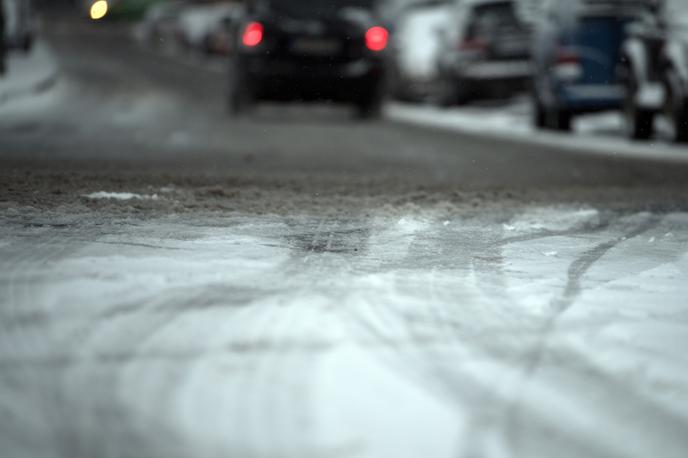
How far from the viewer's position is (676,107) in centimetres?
1256

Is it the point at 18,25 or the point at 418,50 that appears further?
the point at 18,25

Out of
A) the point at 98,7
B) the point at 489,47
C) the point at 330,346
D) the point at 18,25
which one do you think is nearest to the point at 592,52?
the point at 489,47

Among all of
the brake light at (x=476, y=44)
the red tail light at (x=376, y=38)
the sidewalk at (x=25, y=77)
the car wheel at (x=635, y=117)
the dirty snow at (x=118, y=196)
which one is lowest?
the car wheel at (x=635, y=117)

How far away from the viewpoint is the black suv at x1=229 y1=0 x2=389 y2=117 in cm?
1502

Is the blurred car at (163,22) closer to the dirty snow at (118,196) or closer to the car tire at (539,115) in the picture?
the car tire at (539,115)

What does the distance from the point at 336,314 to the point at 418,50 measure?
1693 cm

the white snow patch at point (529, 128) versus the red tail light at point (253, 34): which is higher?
the red tail light at point (253, 34)

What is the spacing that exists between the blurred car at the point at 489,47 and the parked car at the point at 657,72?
4.13 m

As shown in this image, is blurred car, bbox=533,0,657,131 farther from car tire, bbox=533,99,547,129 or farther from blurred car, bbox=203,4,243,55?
blurred car, bbox=203,4,243,55

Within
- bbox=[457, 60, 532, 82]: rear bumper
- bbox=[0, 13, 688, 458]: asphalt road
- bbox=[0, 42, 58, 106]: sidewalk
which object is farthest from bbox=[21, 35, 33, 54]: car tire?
bbox=[0, 13, 688, 458]: asphalt road

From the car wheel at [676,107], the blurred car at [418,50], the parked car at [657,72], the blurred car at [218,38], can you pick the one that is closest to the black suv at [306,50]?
the parked car at [657,72]

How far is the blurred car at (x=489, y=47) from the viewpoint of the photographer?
17.9 metres

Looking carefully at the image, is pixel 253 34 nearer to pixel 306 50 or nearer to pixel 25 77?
pixel 306 50

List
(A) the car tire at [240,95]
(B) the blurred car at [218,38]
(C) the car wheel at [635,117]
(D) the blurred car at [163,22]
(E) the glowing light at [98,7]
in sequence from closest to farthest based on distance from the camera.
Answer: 1. (E) the glowing light at [98,7]
2. (C) the car wheel at [635,117]
3. (A) the car tire at [240,95]
4. (B) the blurred car at [218,38]
5. (D) the blurred car at [163,22]
